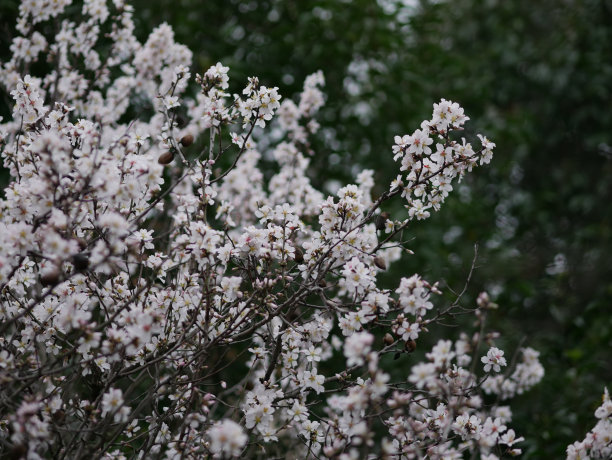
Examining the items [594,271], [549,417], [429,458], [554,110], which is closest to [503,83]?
[554,110]

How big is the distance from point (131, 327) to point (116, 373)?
34cm

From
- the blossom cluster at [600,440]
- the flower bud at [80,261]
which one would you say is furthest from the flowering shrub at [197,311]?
the blossom cluster at [600,440]

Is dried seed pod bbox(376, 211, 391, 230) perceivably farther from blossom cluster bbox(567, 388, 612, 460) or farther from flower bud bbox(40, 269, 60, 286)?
flower bud bbox(40, 269, 60, 286)

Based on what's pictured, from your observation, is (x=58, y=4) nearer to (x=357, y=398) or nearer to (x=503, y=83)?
(x=357, y=398)

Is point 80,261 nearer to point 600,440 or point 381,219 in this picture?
point 381,219

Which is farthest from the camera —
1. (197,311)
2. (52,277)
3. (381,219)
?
(381,219)

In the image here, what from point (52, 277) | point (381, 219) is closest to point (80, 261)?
point (52, 277)

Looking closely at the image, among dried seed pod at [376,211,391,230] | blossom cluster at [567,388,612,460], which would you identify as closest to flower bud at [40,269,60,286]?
dried seed pod at [376,211,391,230]

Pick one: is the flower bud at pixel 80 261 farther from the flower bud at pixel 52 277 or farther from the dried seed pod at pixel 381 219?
the dried seed pod at pixel 381 219

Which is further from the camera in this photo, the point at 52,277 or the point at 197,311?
the point at 197,311

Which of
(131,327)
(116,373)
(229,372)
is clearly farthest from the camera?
(229,372)

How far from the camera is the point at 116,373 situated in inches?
87.7

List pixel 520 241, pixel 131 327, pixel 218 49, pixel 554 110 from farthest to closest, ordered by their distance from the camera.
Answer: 1. pixel 554 110
2. pixel 520 241
3. pixel 218 49
4. pixel 131 327

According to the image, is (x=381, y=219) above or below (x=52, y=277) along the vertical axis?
above
